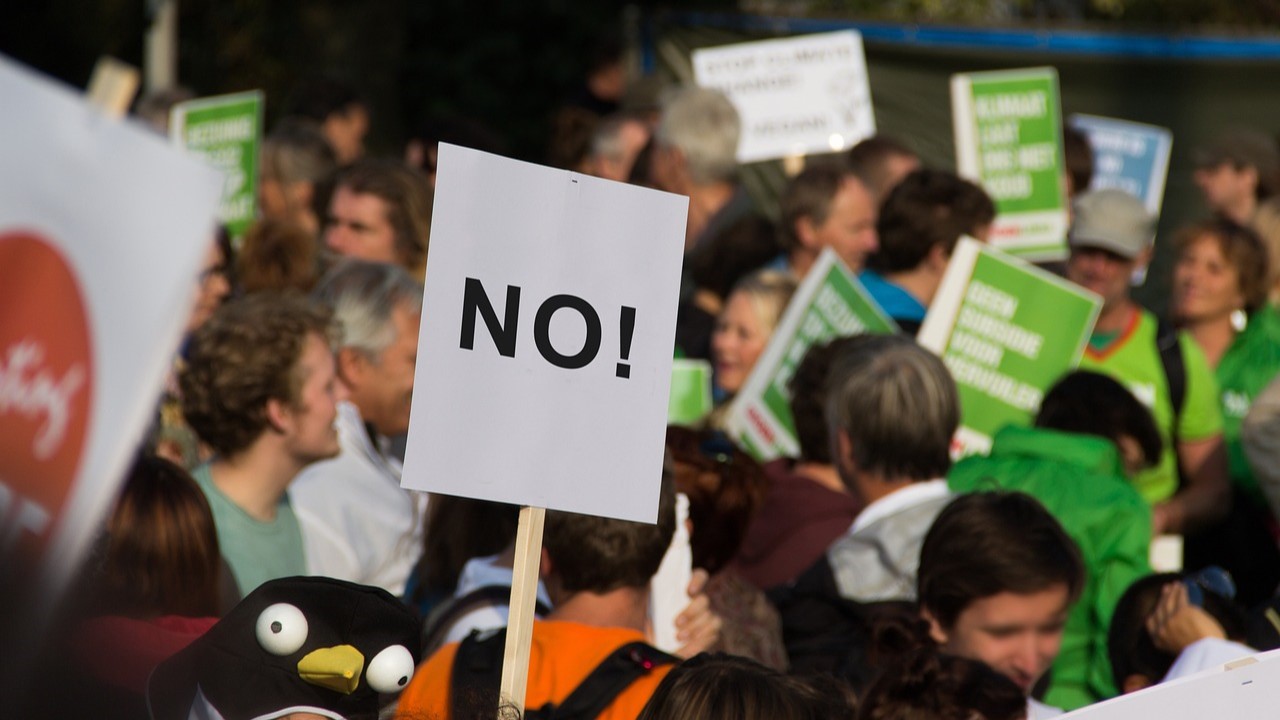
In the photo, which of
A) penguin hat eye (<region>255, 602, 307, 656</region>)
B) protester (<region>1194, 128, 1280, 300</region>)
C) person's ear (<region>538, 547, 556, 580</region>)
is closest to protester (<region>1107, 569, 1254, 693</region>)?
person's ear (<region>538, 547, 556, 580</region>)

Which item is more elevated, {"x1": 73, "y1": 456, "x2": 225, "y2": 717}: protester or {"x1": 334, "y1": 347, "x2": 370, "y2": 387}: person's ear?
{"x1": 334, "y1": 347, "x2": 370, "y2": 387}: person's ear

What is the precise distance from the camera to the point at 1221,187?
7633 millimetres

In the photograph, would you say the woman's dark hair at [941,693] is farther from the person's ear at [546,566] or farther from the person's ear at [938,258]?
the person's ear at [938,258]

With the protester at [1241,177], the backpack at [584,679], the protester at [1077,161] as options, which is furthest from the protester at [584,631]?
the protester at [1241,177]

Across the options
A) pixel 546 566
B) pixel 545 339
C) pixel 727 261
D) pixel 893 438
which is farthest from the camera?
pixel 727 261

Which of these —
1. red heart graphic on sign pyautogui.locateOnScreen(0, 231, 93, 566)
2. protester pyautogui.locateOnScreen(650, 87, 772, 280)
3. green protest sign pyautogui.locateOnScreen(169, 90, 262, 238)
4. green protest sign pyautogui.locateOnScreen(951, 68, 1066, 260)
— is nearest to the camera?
red heart graphic on sign pyautogui.locateOnScreen(0, 231, 93, 566)

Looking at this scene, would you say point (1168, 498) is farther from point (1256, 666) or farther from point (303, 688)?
point (303, 688)

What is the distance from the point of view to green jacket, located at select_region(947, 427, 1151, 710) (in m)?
3.86

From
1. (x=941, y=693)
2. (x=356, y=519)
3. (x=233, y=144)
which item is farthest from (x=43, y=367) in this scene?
(x=233, y=144)

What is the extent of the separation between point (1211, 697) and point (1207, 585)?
123 centimetres

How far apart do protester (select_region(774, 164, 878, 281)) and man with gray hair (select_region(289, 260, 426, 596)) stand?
1937mm

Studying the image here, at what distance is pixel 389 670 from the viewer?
2.10 metres

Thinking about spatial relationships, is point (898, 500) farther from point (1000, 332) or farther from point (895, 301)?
point (895, 301)

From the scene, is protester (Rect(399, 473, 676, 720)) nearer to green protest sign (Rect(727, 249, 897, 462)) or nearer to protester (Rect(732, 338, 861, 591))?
protester (Rect(732, 338, 861, 591))
